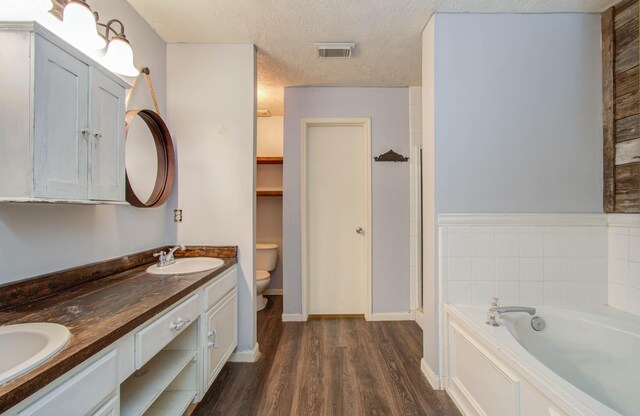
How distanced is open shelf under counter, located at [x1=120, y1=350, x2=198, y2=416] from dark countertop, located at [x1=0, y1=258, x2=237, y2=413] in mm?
354

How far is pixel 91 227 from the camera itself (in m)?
1.47

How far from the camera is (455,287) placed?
1.82 m

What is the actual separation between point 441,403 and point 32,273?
2172 millimetres

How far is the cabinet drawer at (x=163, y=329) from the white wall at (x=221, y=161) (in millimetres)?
661

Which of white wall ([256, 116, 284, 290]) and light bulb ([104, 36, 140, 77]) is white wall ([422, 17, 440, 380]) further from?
white wall ([256, 116, 284, 290])

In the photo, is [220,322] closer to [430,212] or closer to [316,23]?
[430,212]

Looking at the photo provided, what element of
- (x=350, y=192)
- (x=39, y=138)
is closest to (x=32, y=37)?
(x=39, y=138)

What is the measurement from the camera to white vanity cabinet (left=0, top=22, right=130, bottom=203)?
36.4 inches

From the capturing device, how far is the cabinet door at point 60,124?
3.15 ft

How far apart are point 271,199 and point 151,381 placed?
2.67 meters

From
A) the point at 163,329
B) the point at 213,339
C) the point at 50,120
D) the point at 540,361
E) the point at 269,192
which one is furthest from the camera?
the point at 269,192

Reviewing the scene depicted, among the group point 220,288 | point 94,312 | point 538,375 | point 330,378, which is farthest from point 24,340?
point 538,375

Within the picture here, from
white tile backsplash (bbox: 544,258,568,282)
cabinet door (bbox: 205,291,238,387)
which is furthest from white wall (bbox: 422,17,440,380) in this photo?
cabinet door (bbox: 205,291,238,387)

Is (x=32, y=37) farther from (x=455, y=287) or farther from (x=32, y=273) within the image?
(x=455, y=287)
